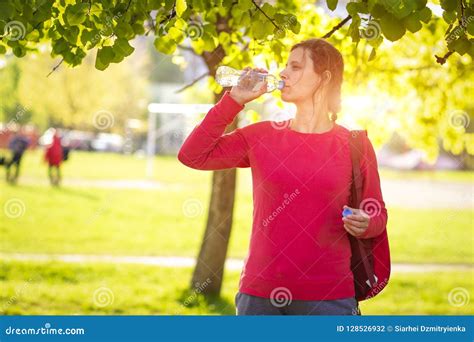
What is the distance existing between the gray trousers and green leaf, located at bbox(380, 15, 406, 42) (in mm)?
1238

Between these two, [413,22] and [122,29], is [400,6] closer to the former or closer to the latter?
[413,22]

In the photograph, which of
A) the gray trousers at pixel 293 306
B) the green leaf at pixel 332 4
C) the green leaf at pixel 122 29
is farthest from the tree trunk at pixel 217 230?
the gray trousers at pixel 293 306

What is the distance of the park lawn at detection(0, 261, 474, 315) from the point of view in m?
8.29

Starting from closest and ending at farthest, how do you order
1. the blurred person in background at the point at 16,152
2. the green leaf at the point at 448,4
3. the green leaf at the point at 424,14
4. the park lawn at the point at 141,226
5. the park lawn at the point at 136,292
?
the green leaf at the point at 424,14
the green leaf at the point at 448,4
the park lawn at the point at 136,292
the park lawn at the point at 141,226
the blurred person in background at the point at 16,152

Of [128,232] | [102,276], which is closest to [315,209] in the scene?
[102,276]

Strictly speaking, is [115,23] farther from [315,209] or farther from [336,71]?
[315,209]

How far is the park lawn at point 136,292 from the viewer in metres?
8.29

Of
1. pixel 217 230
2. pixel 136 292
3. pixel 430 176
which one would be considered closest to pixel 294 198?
pixel 217 230

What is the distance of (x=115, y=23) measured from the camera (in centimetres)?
420

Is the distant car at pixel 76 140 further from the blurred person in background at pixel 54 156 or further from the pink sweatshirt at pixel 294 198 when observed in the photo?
the pink sweatshirt at pixel 294 198

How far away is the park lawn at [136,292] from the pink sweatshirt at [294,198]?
477 cm

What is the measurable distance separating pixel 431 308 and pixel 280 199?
22.8 ft

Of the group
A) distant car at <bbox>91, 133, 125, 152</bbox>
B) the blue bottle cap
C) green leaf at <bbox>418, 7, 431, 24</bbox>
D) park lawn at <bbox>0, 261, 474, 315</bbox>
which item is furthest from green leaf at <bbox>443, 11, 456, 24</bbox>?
distant car at <bbox>91, 133, 125, 152</bbox>

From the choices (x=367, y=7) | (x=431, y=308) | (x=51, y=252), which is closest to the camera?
(x=367, y=7)
